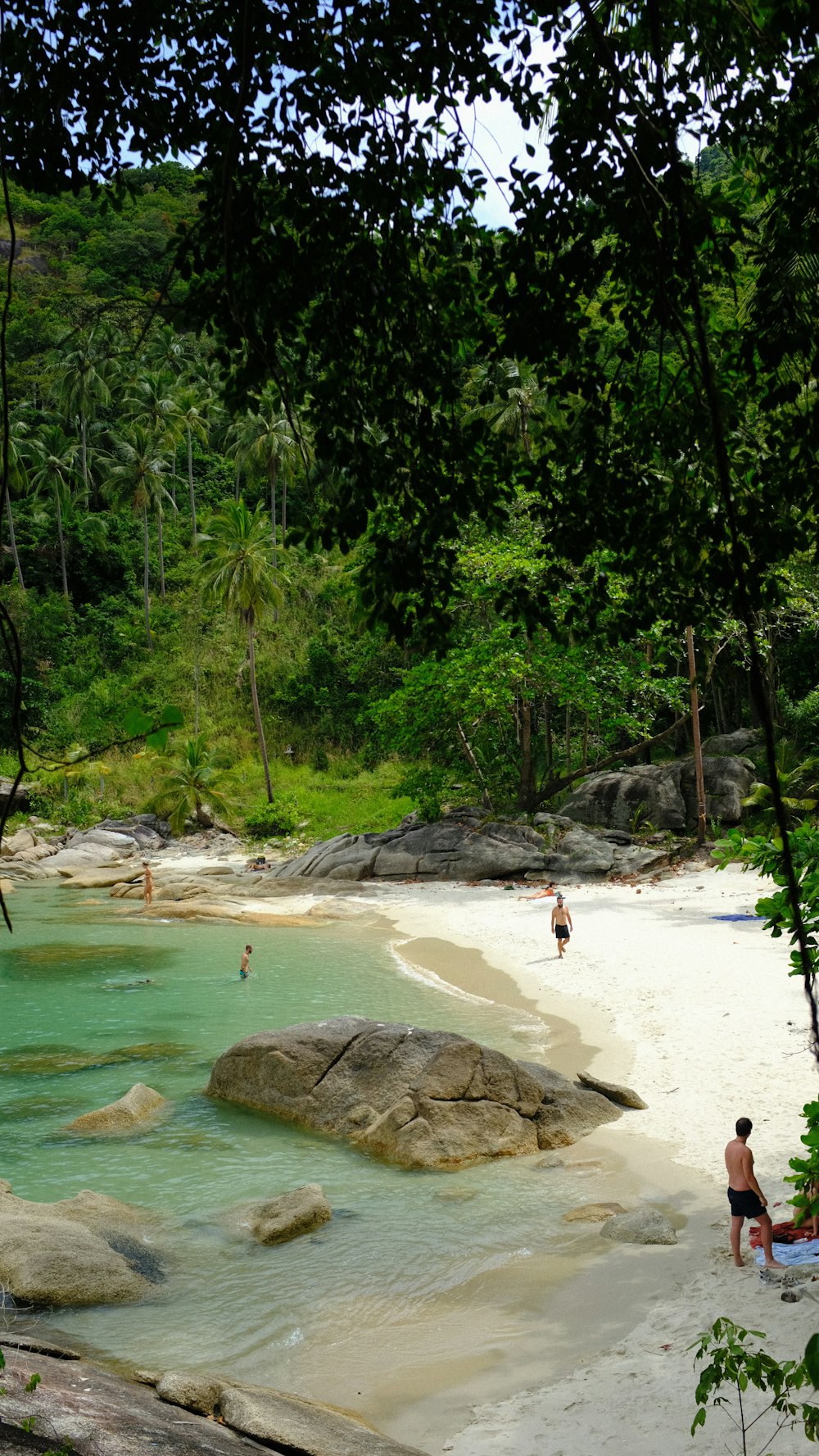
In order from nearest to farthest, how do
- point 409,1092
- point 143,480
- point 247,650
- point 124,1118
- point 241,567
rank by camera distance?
point 409,1092, point 124,1118, point 241,567, point 247,650, point 143,480

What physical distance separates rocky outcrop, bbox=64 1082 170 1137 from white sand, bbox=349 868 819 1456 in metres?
5.23

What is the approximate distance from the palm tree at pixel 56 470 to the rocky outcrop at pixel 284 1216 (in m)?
42.4

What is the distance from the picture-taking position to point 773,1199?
8.82m

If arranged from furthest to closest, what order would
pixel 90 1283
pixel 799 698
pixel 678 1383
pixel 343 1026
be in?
1. pixel 799 698
2. pixel 343 1026
3. pixel 90 1283
4. pixel 678 1383

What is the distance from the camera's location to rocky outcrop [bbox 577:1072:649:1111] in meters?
11.8

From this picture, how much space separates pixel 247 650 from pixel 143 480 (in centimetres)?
936

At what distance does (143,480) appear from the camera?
5050 cm

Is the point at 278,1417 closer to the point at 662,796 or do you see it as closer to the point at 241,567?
the point at 662,796

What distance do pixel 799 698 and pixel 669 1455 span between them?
30755 millimetres

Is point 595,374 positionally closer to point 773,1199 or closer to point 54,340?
point 773,1199

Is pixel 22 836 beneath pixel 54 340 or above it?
beneath

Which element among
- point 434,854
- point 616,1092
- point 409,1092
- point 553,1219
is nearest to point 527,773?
point 434,854

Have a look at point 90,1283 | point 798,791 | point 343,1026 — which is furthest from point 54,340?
point 90,1283

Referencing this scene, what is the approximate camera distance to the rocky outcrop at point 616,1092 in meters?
11.8
